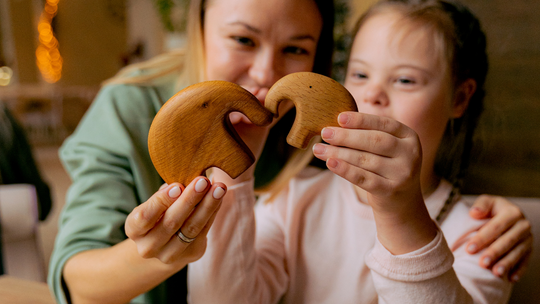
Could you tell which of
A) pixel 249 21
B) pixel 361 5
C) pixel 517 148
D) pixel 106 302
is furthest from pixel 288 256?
pixel 361 5

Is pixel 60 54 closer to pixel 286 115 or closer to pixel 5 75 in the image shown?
pixel 5 75

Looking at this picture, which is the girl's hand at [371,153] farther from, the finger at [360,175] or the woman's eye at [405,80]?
the woman's eye at [405,80]

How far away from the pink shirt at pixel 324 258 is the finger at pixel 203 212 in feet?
0.37

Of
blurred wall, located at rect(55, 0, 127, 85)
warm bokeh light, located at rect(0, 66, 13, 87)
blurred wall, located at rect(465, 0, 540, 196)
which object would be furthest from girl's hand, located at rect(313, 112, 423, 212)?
warm bokeh light, located at rect(0, 66, 13, 87)

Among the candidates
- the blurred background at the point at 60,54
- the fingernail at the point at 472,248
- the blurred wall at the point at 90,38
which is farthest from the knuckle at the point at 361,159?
the blurred wall at the point at 90,38

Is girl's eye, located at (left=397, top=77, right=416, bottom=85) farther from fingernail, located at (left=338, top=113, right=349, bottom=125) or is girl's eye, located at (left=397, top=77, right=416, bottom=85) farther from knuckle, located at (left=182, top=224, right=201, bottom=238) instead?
knuckle, located at (left=182, top=224, right=201, bottom=238)

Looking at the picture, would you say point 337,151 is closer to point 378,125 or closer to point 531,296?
point 378,125

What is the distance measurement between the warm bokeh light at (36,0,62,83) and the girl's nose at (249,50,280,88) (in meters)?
5.37

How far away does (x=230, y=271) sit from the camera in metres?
0.58

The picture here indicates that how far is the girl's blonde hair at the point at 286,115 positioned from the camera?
712mm

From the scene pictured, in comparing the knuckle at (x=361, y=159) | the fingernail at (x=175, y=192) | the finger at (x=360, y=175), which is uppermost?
the knuckle at (x=361, y=159)

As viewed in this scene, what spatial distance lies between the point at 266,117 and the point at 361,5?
119 cm

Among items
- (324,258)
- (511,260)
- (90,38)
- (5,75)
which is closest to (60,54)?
(90,38)

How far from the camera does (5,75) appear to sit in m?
4.76
